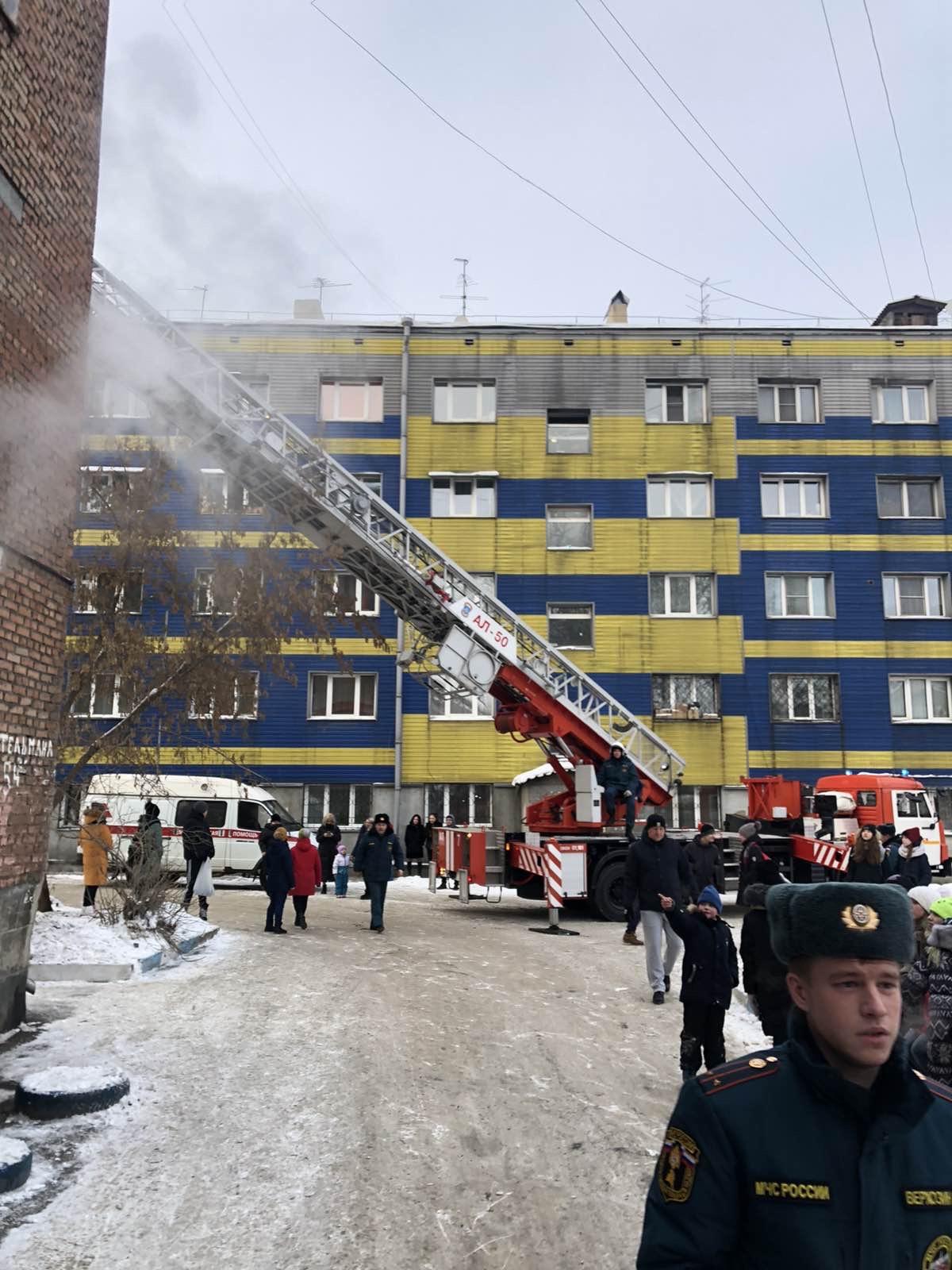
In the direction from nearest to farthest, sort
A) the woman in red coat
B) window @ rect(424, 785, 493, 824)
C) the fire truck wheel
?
the woman in red coat → the fire truck wheel → window @ rect(424, 785, 493, 824)

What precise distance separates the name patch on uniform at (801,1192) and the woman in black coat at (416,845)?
22674mm

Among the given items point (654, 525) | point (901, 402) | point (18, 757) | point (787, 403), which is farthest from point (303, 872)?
point (901, 402)

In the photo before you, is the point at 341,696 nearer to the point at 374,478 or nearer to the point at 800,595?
the point at 374,478

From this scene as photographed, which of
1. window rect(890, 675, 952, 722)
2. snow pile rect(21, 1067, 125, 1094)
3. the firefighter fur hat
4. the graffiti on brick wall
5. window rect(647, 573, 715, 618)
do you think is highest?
window rect(647, 573, 715, 618)

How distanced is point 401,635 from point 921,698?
45.7 feet

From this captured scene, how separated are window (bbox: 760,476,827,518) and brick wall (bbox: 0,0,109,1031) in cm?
2236

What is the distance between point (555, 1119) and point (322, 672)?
21252 mm

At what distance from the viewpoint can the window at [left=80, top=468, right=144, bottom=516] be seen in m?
14.8

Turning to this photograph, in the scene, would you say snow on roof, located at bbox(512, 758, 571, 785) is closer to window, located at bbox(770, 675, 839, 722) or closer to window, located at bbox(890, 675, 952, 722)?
window, located at bbox(770, 675, 839, 722)

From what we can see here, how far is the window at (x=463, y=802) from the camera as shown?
85.5 ft

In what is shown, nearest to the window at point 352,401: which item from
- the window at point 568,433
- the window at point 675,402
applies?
the window at point 568,433

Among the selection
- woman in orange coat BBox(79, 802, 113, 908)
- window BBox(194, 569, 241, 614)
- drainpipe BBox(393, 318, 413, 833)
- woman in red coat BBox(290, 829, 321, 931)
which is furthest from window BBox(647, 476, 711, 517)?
woman in orange coat BBox(79, 802, 113, 908)

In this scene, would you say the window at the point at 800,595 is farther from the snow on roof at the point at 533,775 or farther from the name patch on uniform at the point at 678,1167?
the name patch on uniform at the point at 678,1167

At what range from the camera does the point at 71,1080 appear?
5.90m
